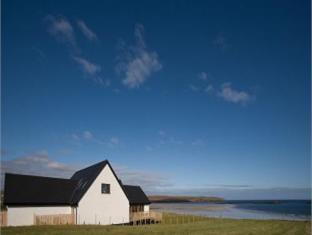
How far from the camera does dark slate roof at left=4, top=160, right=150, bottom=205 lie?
25781 mm

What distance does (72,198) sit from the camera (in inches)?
1134

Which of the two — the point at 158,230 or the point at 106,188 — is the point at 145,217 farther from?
the point at 158,230

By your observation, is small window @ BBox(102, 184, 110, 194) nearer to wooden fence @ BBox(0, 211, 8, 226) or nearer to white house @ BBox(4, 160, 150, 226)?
white house @ BBox(4, 160, 150, 226)

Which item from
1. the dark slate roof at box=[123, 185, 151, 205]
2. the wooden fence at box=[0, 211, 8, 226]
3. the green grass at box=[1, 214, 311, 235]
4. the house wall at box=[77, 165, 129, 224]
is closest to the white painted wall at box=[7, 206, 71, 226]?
the wooden fence at box=[0, 211, 8, 226]

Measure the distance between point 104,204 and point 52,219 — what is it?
5.76 metres

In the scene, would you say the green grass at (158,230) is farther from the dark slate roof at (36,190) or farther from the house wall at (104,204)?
the house wall at (104,204)

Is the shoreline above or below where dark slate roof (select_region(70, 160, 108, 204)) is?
below

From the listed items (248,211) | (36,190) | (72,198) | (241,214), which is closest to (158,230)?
(72,198)

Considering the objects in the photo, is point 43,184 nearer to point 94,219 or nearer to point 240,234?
point 94,219

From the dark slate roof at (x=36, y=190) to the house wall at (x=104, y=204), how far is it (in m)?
1.91

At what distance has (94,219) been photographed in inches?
1130

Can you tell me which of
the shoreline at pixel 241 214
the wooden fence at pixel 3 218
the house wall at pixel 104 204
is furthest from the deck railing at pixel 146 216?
the wooden fence at pixel 3 218

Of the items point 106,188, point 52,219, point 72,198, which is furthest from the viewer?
point 106,188

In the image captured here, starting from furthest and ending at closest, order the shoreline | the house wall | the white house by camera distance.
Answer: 1. the shoreline
2. the house wall
3. the white house
